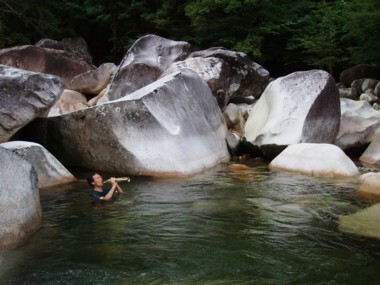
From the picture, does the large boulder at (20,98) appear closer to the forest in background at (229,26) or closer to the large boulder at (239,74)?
the large boulder at (239,74)

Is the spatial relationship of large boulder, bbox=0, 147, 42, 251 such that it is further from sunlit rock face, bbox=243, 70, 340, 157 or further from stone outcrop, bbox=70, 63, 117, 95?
stone outcrop, bbox=70, 63, 117, 95

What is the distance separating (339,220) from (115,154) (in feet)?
14.2

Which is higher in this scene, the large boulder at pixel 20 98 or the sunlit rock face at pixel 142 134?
the large boulder at pixel 20 98

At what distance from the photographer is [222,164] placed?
980cm

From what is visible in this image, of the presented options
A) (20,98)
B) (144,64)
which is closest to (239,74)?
(144,64)

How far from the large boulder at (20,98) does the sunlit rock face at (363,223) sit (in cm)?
572

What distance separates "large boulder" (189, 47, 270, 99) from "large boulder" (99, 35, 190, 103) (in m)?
0.66

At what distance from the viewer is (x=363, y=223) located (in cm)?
556

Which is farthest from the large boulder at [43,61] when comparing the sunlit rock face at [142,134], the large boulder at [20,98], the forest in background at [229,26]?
the large boulder at [20,98]

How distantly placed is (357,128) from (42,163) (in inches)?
281

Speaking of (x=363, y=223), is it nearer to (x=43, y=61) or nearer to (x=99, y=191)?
(x=99, y=191)

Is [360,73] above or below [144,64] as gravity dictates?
below

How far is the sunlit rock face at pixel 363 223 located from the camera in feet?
17.2

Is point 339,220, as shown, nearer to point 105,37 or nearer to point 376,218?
point 376,218
